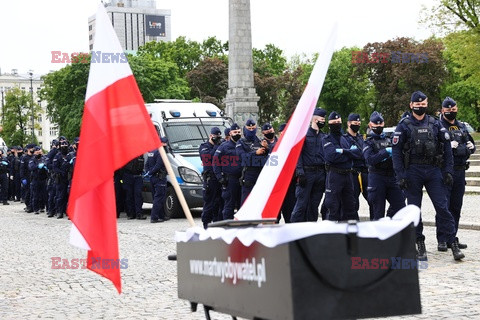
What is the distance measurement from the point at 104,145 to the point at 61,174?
18.6 m

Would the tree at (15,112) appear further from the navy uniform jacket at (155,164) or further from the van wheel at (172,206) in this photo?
the navy uniform jacket at (155,164)

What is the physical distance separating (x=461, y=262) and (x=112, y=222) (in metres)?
6.06

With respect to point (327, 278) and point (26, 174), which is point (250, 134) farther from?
point (26, 174)

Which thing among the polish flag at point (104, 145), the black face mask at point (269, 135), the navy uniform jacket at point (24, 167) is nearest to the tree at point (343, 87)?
→ the navy uniform jacket at point (24, 167)

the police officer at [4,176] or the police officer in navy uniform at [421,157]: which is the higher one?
the police officer in navy uniform at [421,157]

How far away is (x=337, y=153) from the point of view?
12102 millimetres

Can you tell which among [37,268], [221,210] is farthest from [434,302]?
[221,210]

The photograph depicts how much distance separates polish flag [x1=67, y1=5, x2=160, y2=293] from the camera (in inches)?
209

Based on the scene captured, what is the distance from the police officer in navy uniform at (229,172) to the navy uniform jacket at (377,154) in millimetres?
3939

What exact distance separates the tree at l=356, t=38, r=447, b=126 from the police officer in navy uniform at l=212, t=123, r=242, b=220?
49.7m

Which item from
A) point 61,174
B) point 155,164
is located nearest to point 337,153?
point 155,164

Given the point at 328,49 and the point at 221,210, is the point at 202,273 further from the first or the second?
the point at 221,210

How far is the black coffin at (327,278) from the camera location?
4.12 meters

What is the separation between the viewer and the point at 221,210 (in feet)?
56.6
